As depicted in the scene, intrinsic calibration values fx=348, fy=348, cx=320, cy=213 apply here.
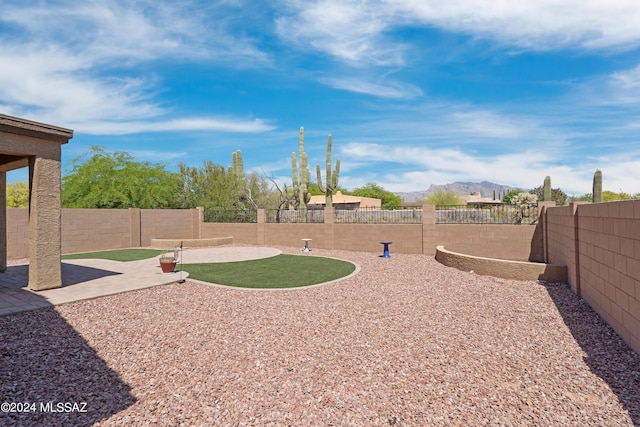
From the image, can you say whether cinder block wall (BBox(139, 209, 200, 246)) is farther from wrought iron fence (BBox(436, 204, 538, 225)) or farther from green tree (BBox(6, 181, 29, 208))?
green tree (BBox(6, 181, 29, 208))

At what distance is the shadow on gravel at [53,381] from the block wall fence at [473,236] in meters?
7.37

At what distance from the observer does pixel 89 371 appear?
477 centimetres

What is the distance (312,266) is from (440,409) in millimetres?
9790

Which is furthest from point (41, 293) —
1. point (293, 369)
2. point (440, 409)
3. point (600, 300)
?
point (600, 300)

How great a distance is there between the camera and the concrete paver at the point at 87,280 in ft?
25.3

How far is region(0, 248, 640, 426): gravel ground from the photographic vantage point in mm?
3842

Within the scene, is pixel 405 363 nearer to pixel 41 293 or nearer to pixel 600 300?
pixel 600 300

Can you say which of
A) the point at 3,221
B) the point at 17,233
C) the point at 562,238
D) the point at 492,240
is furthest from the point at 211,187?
the point at 562,238

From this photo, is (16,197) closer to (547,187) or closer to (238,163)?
(238,163)

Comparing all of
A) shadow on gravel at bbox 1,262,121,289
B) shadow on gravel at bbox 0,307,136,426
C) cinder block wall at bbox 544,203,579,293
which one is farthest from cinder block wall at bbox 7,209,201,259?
cinder block wall at bbox 544,203,579,293

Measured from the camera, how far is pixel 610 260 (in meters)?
6.25

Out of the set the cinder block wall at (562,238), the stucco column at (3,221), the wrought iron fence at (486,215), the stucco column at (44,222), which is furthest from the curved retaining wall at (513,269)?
the stucco column at (3,221)

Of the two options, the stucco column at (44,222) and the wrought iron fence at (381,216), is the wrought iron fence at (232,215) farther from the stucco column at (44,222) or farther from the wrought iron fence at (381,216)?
the stucco column at (44,222)

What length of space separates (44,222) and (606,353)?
455 inches
